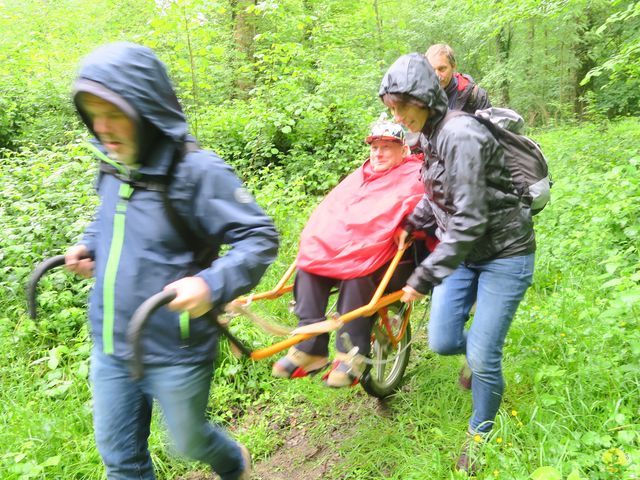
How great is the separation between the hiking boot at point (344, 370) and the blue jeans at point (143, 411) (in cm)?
77

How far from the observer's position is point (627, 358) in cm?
295

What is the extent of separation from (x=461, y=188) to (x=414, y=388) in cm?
186

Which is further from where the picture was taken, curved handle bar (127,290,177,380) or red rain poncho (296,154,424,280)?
red rain poncho (296,154,424,280)

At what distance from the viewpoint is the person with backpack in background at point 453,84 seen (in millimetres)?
4113

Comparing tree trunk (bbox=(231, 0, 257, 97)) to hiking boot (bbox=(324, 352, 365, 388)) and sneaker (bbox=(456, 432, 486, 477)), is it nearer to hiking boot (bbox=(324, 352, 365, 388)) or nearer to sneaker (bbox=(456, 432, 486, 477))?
hiking boot (bbox=(324, 352, 365, 388))

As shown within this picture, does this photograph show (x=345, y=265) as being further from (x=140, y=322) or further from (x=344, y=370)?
(x=140, y=322)

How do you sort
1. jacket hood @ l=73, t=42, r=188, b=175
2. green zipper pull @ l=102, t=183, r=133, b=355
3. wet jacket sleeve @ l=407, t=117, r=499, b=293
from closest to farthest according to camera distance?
jacket hood @ l=73, t=42, r=188, b=175 → green zipper pull @ l=102, t=183, r=133, b=355 → wet jacket sleeve @ l=407, t=117, r=499, b=293

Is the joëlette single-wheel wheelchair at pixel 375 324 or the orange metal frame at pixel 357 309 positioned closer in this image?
the joëlette single-wheel wheelchair at pixel 375 324

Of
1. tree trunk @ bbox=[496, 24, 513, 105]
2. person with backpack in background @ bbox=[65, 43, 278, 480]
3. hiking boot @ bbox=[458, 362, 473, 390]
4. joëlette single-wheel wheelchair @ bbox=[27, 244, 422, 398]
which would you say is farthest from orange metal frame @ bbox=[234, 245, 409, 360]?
tree trunk @ bbox=[496, 24, 513, 105]

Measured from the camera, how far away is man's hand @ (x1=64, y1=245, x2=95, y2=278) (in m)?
2.04

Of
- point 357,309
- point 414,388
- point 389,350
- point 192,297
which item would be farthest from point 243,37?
point 192,297

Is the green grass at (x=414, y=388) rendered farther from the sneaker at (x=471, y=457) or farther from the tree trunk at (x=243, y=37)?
the tree trunk at (x=243, y=37)

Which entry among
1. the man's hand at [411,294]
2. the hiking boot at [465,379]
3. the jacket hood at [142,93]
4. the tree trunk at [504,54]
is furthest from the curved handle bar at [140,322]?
the tree trunk at [504,54]

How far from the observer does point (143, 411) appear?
2.02 m
